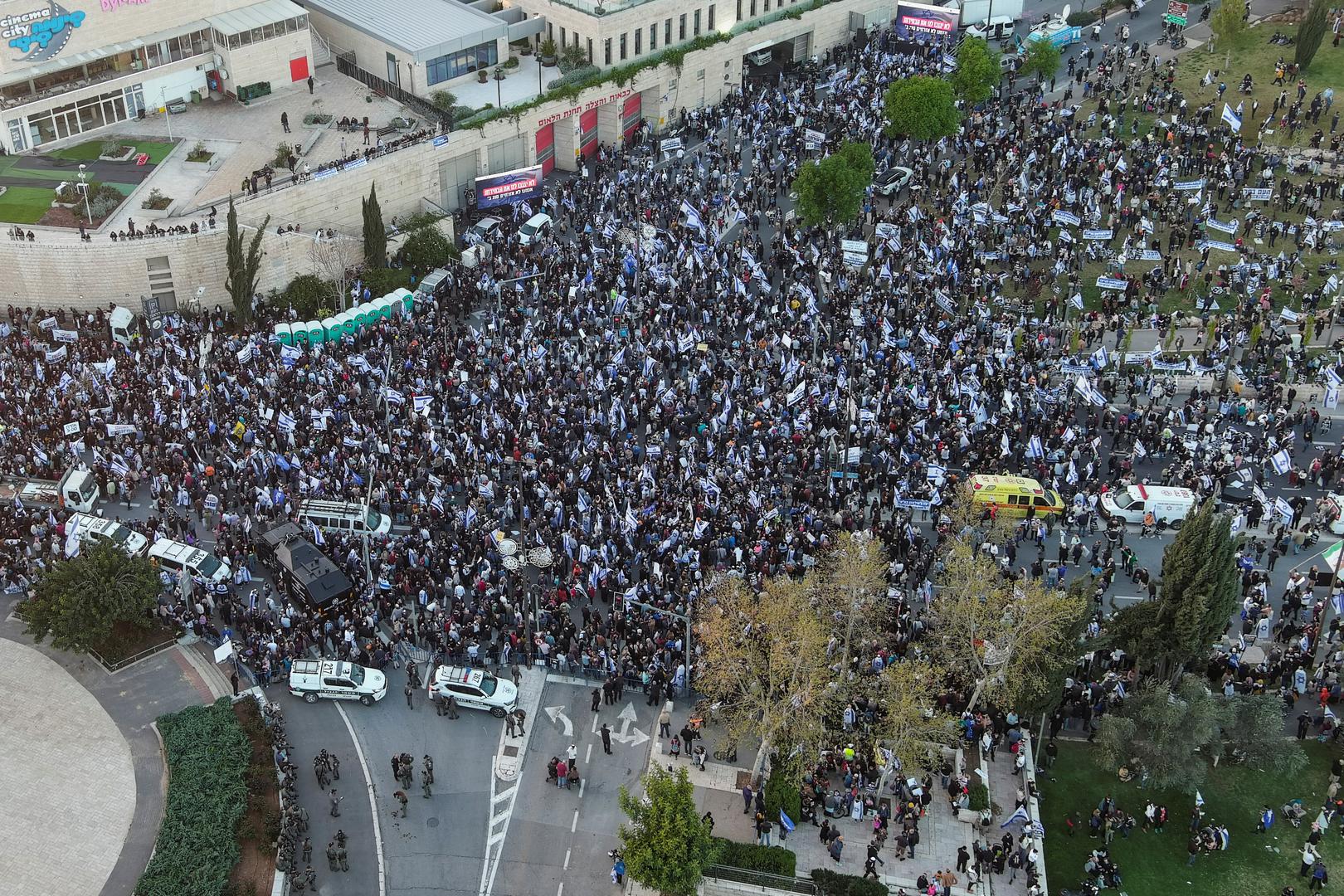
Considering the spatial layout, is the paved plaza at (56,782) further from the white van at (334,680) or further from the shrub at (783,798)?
the shrub at (783,798)

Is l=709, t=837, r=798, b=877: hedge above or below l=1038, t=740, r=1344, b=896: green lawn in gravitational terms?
above

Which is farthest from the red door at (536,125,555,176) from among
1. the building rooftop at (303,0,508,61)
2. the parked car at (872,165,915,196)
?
the parked car at (872,165,915,196)

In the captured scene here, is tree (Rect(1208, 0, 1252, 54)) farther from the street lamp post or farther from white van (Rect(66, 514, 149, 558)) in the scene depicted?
white van (Rect(66, 514, 149, 558))

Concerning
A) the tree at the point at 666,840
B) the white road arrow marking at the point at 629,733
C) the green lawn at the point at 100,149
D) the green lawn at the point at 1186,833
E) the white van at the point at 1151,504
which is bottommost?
the white road arrow marking at the point at 629,733

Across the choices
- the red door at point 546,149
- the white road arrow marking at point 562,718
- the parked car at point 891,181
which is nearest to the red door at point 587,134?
the red door at point 546,149

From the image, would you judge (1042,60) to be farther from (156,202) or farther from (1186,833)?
(1186,833)

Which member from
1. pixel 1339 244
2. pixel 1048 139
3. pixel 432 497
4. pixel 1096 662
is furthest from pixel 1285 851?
pixel 1048 139
